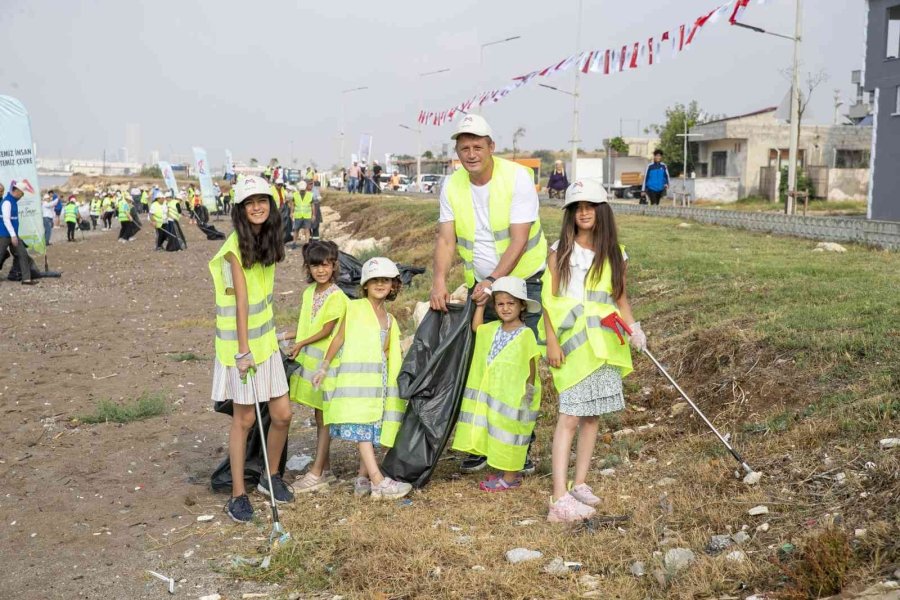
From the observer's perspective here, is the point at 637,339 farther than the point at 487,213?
No

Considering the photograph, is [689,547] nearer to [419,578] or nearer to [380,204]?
[419,578]

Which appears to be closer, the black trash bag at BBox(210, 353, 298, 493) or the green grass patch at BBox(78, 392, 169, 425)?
the black trash bag at BBox(210, 353, 298, 493)

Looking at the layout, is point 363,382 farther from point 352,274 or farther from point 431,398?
point 352,274

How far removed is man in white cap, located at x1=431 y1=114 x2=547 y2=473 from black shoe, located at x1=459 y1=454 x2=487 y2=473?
996mm

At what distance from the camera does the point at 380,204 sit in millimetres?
31516

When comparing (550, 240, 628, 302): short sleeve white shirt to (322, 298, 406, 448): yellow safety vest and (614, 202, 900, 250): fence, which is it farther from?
(614, 202, 900, 250): fence

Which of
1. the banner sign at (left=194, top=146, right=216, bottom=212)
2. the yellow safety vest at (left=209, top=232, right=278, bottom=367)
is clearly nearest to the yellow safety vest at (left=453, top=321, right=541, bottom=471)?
the yellow safety vest at (left=209, top=232, right=278, bottom=367)

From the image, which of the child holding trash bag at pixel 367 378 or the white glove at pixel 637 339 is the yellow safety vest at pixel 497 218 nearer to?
the child holding trash bag at pixel 367 378

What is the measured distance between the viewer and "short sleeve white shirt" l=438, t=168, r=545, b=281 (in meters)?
5.40

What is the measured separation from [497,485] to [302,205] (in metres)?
19.7

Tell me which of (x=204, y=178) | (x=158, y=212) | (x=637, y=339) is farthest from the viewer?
(x=204, y=178)

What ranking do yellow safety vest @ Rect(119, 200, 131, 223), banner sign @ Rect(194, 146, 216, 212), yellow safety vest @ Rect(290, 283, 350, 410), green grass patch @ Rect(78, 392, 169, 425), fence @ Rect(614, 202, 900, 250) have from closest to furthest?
yellow safety vest @ Rect(290, 283, 350, 410) < green grass patch @ Rect(78, 392, 169, 425) < fence @ Rect(614, 202, 900, 250) < yellow safety vest @ Rect(119, 200, 131, 223) < banner sign @ Rect(194, 146, 216, 212)

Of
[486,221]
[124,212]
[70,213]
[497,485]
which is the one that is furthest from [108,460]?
[70,213]

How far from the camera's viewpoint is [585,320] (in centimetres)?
494
